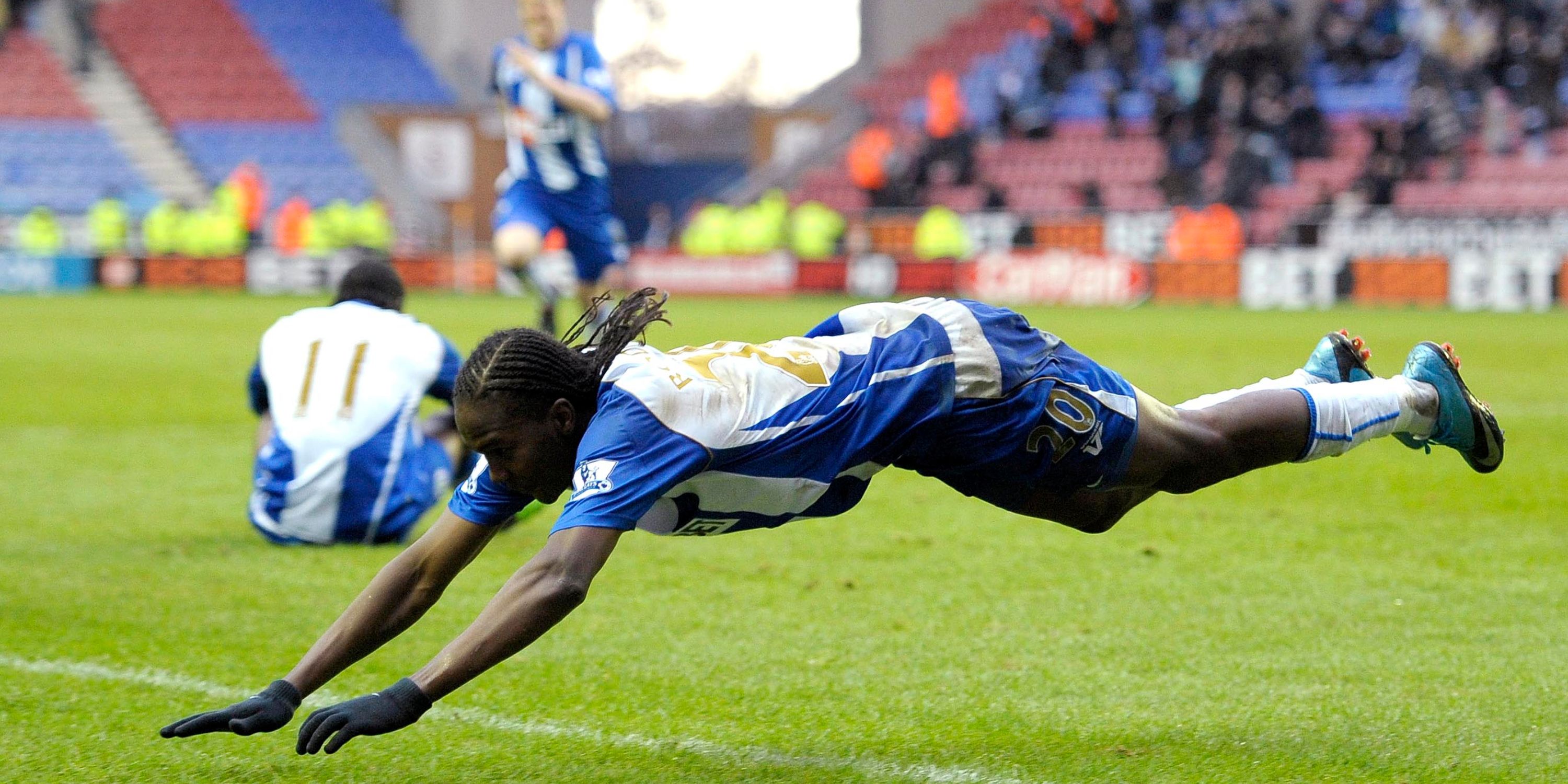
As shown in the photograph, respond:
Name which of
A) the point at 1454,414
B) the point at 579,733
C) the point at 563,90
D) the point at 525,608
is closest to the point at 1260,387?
the point at 1454,414

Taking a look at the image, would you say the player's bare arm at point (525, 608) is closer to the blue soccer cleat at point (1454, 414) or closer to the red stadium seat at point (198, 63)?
the blue soccer cleat at point (1454, 414)

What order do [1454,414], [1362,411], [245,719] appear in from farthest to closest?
[1454,414], [1362,411], [245,719]

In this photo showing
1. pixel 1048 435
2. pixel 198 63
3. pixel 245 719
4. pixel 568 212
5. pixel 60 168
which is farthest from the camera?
pixel 198 63

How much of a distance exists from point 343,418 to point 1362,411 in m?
3.43

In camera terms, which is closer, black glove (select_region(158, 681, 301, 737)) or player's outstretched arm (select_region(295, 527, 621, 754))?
player's outstretched arm (select_region(295, 527, 621, 754))

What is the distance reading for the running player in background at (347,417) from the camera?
6043mm

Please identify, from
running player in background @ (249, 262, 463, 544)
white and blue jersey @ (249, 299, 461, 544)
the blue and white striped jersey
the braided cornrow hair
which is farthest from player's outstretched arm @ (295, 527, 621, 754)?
the blue and white striped jersey

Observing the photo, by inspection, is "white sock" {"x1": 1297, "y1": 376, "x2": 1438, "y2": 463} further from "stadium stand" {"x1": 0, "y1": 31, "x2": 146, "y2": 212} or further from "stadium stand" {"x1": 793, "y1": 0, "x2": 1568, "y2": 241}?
"stadium stand" {"x1": 0, "y1": 31, "x2": 146, "y2": 212}

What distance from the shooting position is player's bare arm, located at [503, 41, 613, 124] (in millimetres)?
10266

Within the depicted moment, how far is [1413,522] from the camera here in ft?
22.3

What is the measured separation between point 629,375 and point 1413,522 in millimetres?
4450

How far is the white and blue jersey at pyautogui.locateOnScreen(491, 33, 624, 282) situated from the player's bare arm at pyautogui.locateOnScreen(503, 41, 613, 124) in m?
0.11

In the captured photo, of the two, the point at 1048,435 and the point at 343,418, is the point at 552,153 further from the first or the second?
the point at 1048,435

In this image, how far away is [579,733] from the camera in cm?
388
